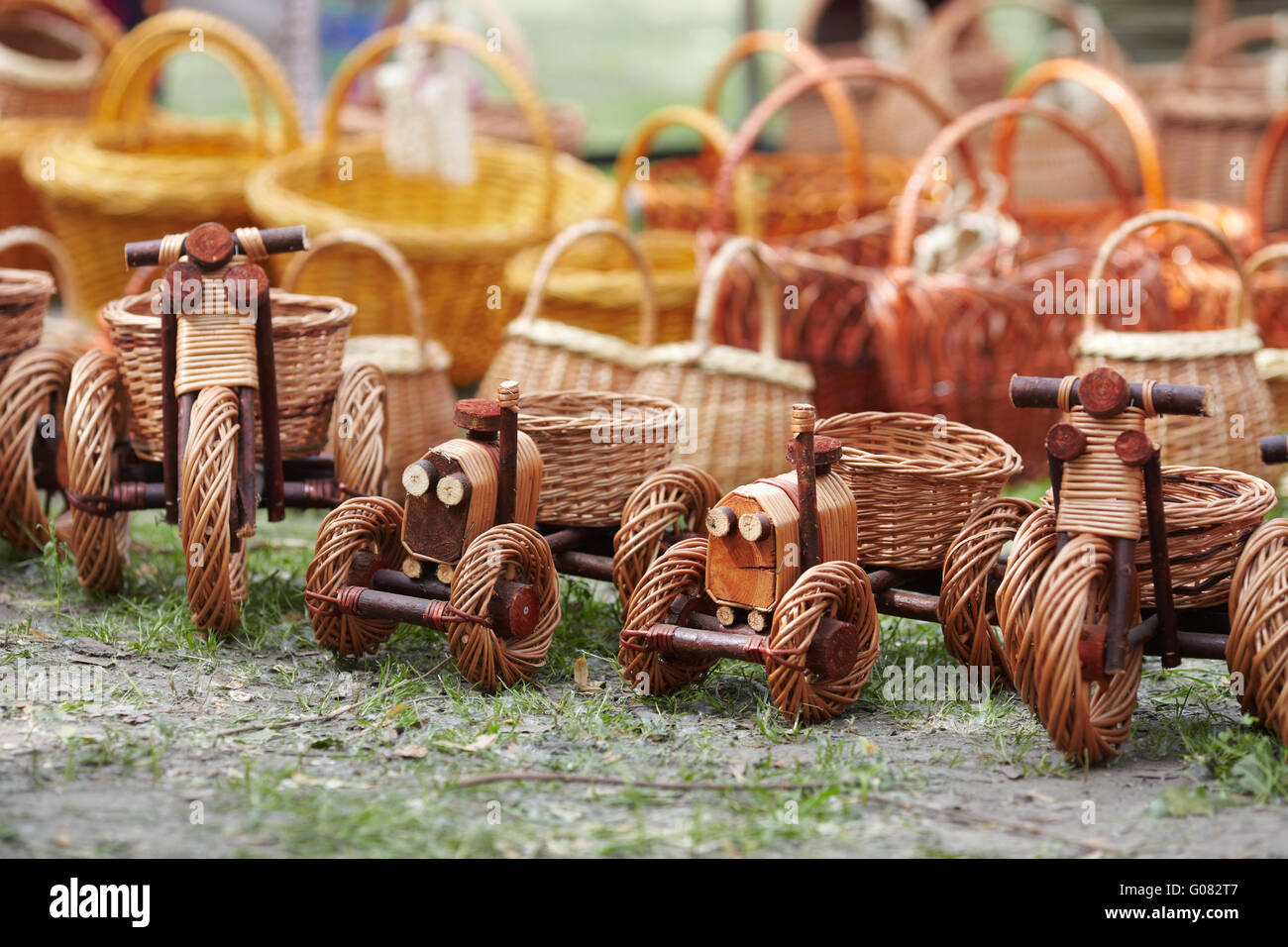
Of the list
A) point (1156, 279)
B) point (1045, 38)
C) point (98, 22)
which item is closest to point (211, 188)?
point (98, 22)

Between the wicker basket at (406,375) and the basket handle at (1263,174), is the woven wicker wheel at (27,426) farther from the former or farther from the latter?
the basket handle at (1263,174)

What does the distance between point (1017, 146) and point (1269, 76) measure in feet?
4.72

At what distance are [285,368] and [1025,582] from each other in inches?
74.7

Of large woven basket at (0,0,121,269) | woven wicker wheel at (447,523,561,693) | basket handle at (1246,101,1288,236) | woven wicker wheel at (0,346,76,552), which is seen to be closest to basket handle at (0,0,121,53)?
large woven basket at (0,0,121,269)

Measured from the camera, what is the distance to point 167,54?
6312 millimetres

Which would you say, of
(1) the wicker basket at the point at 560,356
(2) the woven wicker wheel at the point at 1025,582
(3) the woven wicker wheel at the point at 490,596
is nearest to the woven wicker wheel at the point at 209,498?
(3) the woven wicker wheel at the point at 490,596

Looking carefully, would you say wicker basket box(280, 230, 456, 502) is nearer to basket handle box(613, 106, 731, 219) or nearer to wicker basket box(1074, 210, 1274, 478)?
basket handle box(613, 106, 731, 219)

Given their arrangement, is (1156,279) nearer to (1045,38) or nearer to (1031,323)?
(1031,323)

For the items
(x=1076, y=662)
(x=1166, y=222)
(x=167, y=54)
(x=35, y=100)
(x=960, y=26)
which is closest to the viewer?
(x=1076, y=662)

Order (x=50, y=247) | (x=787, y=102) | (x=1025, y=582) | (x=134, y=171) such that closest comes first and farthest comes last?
Answer: (x=1025, y=582) < (x=50, y=247) < (x=787, y=102) < (x=134, y=171)

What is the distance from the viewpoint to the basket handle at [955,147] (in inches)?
194

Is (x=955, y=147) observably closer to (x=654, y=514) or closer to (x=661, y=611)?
(x=654, y=514)

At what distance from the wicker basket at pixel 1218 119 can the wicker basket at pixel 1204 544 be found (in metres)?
5.38

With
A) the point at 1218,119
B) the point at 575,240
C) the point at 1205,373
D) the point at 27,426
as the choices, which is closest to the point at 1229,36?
the point at 1218,119
